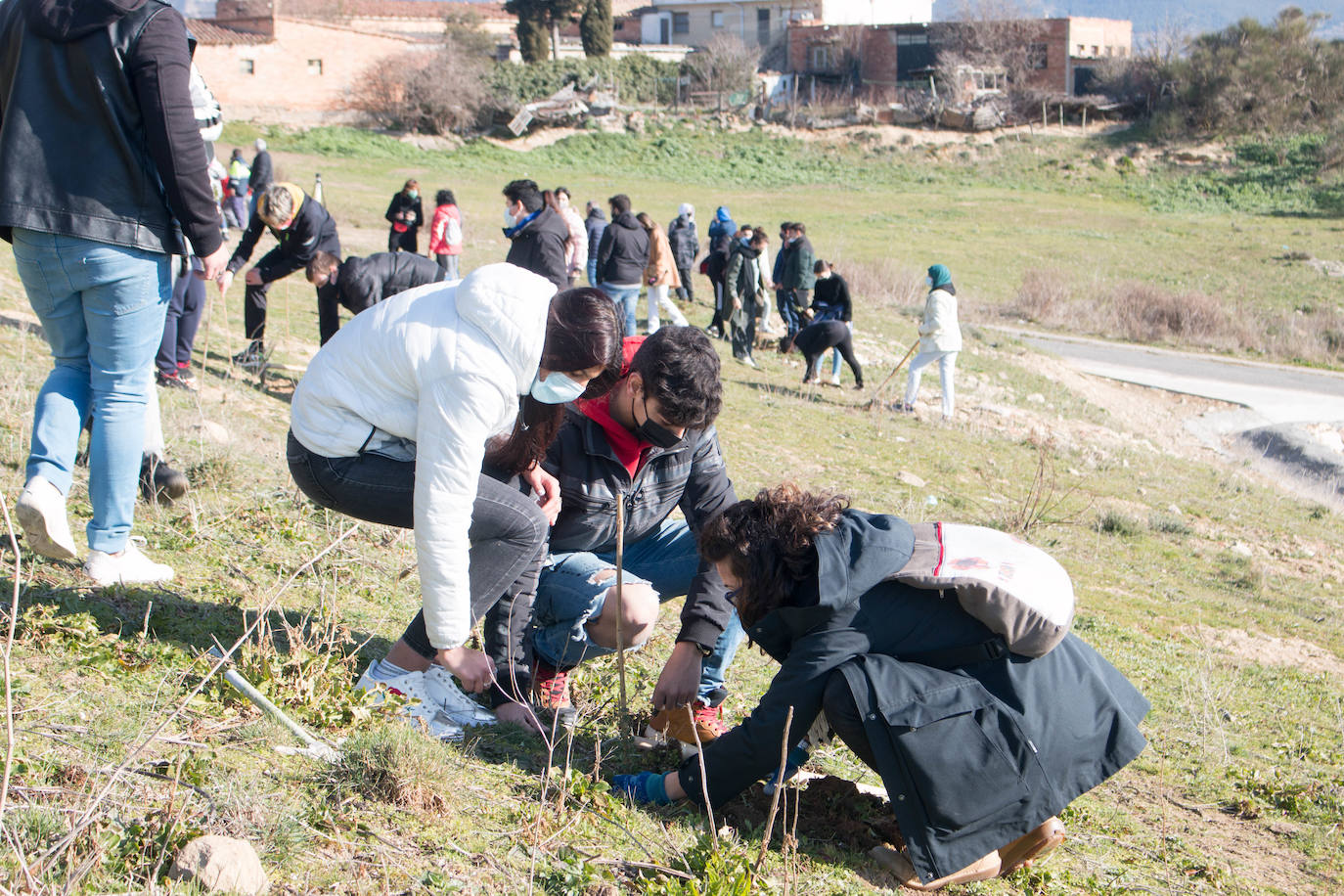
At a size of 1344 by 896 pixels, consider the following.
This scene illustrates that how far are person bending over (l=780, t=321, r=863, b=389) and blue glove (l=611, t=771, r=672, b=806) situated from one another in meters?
10.6

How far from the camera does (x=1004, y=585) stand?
262 cm

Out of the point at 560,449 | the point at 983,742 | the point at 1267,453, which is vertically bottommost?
the point at 1267,453

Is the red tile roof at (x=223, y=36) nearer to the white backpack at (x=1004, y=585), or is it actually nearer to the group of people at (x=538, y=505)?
the group of people at (x=538, y=505)

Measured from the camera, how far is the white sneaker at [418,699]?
306cm

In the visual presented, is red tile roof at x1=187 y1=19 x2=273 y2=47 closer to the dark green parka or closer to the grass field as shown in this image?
the grass field

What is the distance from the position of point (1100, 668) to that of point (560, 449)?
1.68 meters

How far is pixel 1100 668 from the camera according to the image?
2947 mm

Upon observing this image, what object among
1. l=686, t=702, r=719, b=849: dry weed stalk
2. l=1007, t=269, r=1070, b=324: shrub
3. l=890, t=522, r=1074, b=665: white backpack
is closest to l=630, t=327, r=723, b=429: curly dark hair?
l=890, t=522, r=1074, b=665: white backpack

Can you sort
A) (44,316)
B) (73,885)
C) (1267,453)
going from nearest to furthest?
(73,885), (44,316), (1267,453)

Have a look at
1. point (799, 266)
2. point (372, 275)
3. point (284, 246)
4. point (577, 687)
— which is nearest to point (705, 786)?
point (577, 687)

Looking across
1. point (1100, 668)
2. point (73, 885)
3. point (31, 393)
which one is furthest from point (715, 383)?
point (31, 393)

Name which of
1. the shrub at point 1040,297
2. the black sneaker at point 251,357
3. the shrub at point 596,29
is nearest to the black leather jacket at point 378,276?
the black sneaker at point 251,357

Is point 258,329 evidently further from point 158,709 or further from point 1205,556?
point 1205,556

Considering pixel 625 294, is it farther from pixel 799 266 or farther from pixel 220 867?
pixel 220 867
